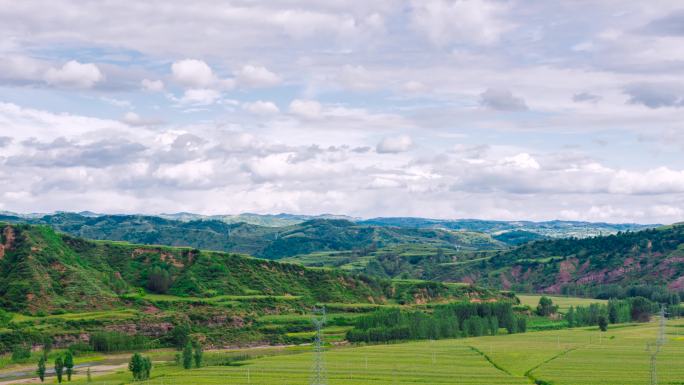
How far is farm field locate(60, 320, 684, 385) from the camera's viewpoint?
122812mm

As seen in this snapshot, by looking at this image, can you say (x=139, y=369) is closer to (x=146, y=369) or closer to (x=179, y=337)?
(x=146, y=369)

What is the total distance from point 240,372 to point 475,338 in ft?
255

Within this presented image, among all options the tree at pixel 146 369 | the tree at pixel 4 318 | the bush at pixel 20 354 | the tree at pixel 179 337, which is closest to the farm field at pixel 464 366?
the tree at pixel 146 369

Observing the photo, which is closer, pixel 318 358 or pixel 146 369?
pixel 318 358

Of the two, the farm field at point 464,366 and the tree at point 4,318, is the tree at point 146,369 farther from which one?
the tree at point 4,318

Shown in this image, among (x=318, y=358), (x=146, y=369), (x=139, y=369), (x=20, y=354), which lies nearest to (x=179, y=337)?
(x=20, y=354)

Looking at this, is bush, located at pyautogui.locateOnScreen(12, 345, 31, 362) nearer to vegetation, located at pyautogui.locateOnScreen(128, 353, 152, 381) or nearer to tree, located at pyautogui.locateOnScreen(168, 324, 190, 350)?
tree, located at pyautogui.locateOnScreen(168, 324, 190, 350)

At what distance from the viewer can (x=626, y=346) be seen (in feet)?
543

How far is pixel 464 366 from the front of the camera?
454 ft

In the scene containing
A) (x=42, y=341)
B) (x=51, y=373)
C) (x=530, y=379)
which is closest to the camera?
(x=530, y=379)

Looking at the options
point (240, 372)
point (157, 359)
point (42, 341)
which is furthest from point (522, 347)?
point (42, 341)

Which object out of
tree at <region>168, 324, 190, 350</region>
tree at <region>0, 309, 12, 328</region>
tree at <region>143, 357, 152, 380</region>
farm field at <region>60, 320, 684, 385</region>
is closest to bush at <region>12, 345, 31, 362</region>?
tree at <region>0, 309, 12, 328</region>

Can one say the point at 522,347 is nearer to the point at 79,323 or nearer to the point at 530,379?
the point at 530,379

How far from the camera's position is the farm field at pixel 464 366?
123m
